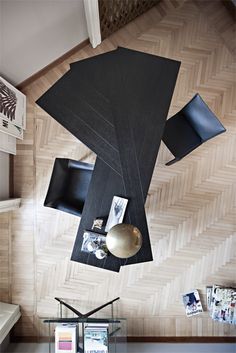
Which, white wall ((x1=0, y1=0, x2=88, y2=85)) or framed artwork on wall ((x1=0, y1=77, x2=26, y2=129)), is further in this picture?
framed artwork on wall ((x1=0, y1=77, x2=26, y2=129))

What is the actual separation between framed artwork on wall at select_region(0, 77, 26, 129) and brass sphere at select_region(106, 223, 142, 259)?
1.19 m

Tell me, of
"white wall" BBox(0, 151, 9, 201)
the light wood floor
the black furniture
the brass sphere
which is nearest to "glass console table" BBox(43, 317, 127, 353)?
the light wood floor

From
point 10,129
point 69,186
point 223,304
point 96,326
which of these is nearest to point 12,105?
Answer: point 10,129

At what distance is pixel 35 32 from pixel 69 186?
121 centimetres

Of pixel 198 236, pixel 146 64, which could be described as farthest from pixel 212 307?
pixel 146 64

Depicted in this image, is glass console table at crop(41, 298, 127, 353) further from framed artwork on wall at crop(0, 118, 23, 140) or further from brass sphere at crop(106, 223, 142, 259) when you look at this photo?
framed artwork on wall at crop(0, 118, 23, 140)

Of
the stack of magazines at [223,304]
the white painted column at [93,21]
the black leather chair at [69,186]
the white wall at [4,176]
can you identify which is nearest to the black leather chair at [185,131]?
the black leather chair at [69,186]

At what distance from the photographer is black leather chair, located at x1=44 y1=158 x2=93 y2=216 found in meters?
2.46

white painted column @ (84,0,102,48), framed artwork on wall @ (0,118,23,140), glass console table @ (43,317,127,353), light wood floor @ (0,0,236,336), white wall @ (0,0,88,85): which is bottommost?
glass console table @ (43,317,127,353)

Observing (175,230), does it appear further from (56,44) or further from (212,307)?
(56,44)

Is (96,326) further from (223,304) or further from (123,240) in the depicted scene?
(223,304)

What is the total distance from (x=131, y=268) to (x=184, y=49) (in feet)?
7.07

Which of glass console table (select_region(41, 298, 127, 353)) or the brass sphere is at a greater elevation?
the brass sphere

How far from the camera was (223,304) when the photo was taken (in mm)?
2783
